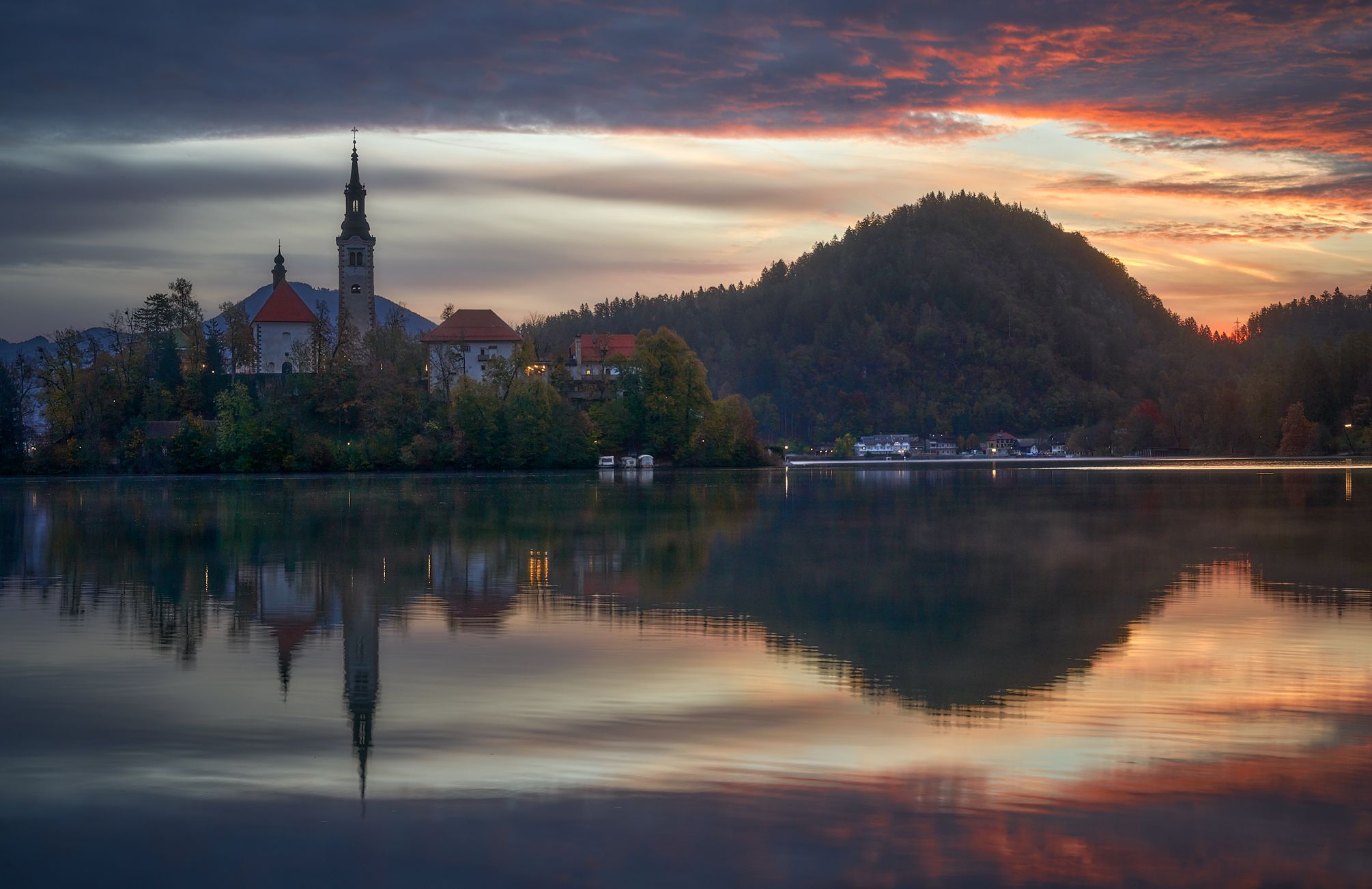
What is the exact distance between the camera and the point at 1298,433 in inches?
5433

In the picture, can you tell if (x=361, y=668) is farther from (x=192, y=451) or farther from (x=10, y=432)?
(x=10, y=432)

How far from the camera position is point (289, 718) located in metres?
12.5

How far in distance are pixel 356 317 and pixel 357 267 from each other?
533cm

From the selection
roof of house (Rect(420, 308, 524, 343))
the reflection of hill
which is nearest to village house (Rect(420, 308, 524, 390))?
roof of house (Rect(420, 308, 524, 343))

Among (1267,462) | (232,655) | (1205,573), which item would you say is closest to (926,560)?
(1205,573)

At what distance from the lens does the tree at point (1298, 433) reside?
13700 cm

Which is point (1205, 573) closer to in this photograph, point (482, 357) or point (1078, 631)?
point (1078, 631)

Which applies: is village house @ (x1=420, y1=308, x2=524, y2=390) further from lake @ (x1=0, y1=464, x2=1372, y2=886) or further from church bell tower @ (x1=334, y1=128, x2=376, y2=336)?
lake @ (x1=0, y1=464, x2=1372, y2=886)

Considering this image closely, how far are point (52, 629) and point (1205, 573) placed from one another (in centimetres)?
2065

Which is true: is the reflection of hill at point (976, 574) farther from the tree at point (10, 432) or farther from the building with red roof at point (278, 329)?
the building with red roof at point (278, 329)

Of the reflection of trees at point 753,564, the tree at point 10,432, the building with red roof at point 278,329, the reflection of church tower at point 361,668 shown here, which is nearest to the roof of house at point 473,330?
the building with red roof at point 278,329

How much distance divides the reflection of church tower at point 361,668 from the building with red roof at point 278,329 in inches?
4165

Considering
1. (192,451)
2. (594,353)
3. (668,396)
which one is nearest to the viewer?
(192,451)

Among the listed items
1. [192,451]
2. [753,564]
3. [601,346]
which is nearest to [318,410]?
[192,451]
